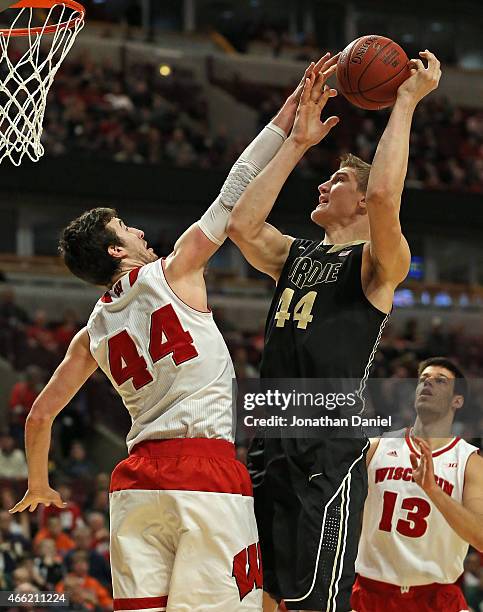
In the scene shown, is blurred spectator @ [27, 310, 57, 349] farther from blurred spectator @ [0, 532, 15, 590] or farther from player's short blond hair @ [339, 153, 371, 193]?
player's short blond hair @ [339, 153, 371, 193]

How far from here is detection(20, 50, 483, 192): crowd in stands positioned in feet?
56.0

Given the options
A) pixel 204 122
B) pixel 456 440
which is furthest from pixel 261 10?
pixel 456 440

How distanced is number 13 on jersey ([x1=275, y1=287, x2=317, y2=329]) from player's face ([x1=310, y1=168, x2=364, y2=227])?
367 millimetres

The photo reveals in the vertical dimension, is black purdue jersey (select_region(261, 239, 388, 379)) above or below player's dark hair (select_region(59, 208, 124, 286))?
below

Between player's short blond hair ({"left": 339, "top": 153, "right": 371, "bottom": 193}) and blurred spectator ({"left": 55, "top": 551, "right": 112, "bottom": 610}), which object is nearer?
player's short blond hair ({"left": 339, "top": 153, "right": 371, "bottom": 193})

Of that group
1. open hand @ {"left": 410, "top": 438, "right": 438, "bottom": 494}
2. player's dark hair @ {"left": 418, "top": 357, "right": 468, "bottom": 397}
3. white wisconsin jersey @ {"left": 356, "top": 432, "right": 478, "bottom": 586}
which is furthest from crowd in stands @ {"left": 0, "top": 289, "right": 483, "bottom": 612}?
open hand @ {"left": 410, "top": 438, "right": 438, "bottom": 494}

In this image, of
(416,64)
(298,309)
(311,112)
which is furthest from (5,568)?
(416,64)

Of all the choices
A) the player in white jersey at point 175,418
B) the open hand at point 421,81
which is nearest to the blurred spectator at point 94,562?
the player in white jersey at point 175,418

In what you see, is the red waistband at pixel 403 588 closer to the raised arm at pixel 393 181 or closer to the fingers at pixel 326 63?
the raised arm at pixel 393 181

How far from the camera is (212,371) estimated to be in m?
3.89

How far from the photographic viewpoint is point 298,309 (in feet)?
13.4

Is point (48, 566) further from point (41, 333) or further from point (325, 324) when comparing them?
point (325, 324)

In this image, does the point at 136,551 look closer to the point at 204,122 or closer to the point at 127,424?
the point at 127,424

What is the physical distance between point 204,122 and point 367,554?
1565 cm
